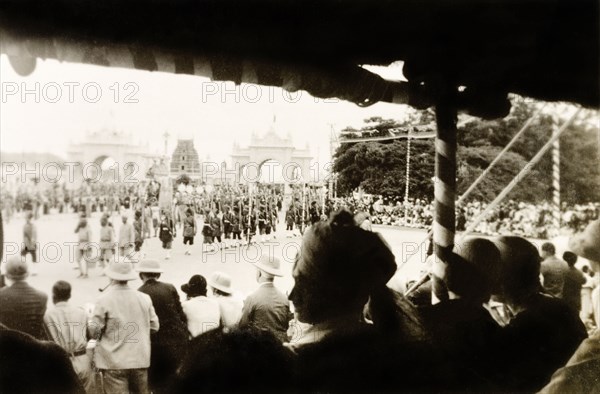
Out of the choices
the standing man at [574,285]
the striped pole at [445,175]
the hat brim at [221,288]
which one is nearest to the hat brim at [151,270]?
the hat brim at [221,288]

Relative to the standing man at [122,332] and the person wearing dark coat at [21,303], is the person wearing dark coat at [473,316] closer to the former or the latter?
the person wearing dark coat at [21,303]

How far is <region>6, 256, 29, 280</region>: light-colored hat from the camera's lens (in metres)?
2.21

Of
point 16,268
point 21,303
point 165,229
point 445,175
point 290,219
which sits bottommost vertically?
point 21,303

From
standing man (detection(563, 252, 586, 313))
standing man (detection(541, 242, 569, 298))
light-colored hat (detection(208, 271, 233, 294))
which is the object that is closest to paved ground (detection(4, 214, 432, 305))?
light-colored hat (detection(208, 271, 233, 294))

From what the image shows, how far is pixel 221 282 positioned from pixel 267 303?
662 millimetres

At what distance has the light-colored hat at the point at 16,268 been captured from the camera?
2.21 metres

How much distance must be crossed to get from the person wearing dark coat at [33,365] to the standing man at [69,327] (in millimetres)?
1496

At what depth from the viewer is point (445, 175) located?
244 cm

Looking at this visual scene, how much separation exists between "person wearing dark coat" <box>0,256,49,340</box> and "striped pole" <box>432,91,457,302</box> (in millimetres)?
1721

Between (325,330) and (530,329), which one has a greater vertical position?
(325,330)

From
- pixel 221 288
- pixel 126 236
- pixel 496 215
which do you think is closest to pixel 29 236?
pixel 126 236

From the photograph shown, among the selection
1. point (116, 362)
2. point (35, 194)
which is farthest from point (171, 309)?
point (35, 194)

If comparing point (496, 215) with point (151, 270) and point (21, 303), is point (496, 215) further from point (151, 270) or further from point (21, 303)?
point (21, 303)

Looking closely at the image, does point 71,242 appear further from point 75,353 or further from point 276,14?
point 276,14
